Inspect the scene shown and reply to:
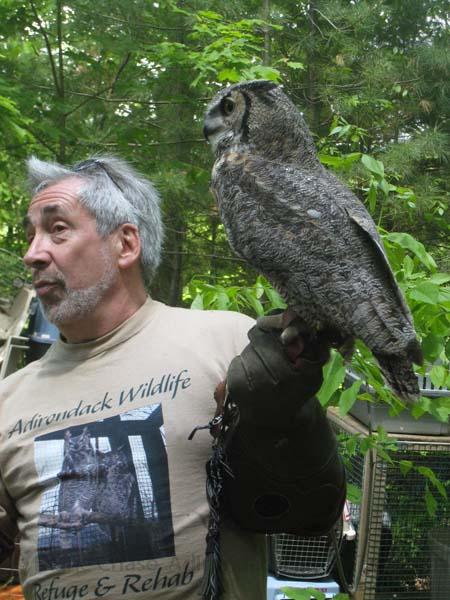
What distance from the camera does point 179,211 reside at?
6453 millimetres

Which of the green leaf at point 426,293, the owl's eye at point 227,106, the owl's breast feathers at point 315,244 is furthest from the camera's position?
the owl's eye at point 227,106

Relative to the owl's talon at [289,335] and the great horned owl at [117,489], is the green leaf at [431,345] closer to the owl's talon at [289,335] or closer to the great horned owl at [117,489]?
the owl's talon at [289,335]

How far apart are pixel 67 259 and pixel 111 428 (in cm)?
57

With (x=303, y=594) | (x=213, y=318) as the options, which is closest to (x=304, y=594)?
(x=303, y=594)

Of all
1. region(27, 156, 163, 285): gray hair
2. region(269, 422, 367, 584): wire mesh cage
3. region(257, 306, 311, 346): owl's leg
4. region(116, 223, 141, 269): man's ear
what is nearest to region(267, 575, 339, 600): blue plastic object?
region(269, 422, 367, 584): wire mesh cage

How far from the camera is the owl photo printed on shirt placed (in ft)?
5.94

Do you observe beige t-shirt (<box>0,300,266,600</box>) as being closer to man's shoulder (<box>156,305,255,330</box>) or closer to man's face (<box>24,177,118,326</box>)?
man's shoulder (<box>156,305,255,330</box>)

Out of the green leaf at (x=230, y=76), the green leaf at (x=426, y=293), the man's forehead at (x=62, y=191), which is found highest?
the green leaf at (x=230, y=76)

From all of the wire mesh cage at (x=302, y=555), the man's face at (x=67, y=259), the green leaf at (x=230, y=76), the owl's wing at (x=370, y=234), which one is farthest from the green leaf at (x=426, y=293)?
the green leaf at (x=230, y=76)

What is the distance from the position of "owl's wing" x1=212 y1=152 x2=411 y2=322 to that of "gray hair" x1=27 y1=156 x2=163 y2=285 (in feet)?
0.92

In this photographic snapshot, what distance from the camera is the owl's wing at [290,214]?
5.88 ft

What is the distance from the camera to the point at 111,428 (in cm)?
189

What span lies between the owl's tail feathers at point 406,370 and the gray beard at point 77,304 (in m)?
0.91

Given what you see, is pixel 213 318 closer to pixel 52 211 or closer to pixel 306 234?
pixel 306 234
